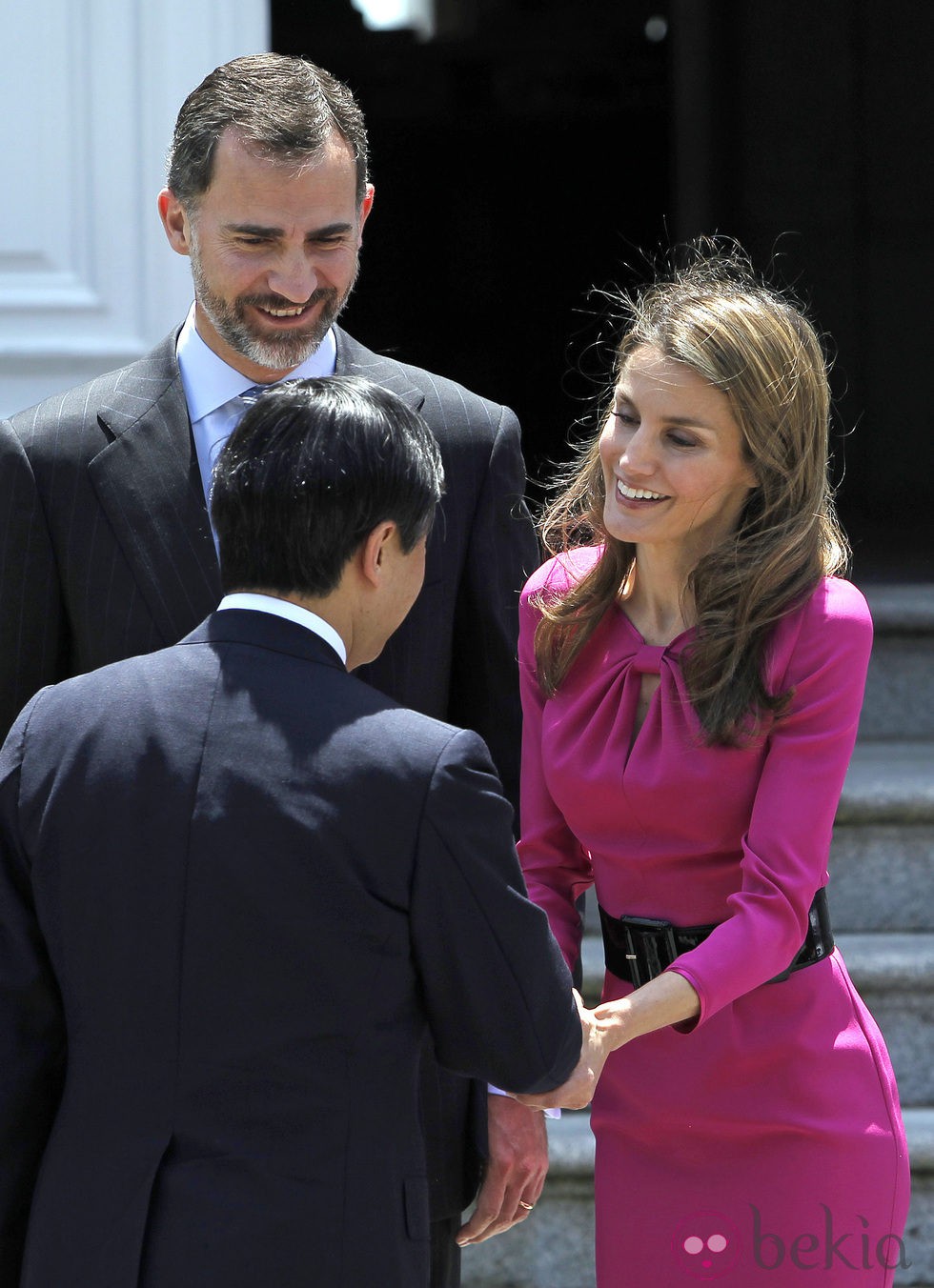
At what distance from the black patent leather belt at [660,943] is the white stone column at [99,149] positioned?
1556mm

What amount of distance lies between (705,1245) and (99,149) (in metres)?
2.16

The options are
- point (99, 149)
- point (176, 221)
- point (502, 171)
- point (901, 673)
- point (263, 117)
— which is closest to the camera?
point (263, 117)

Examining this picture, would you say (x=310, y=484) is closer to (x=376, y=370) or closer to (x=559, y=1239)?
(x=376, y=370)

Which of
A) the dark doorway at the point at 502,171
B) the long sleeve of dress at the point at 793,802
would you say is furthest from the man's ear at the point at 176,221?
the dark doorway at the point at 502,171

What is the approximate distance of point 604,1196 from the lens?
206cm

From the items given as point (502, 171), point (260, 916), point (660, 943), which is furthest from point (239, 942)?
point (502, 171)

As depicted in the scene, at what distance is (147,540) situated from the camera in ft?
6.55

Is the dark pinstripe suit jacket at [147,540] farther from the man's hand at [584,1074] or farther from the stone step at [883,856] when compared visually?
the stone step at [883,856]

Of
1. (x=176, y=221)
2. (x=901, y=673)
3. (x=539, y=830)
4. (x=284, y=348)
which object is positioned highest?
(x=176, y=221)

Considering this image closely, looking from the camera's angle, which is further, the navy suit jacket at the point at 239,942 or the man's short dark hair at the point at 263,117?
the man's short dark hair at the point at 263,117

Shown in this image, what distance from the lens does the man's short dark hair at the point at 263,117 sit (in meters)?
1.99

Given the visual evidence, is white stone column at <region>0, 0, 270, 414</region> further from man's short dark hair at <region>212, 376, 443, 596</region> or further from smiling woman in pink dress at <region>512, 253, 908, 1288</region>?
man's short dark hair at <region>212, 376, 443, 596</region>

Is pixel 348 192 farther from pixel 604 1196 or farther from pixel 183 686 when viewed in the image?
pixel 604 1196

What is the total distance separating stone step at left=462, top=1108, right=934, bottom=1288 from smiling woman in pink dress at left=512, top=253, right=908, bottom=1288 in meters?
1.01
